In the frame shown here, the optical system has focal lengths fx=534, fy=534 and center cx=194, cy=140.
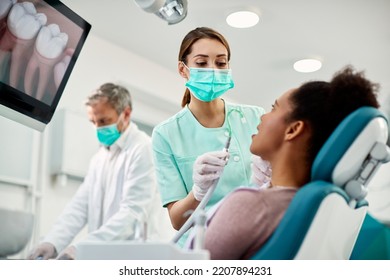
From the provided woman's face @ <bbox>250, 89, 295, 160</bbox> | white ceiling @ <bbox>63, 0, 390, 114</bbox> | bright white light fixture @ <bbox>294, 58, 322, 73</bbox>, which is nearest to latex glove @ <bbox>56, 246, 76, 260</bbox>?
white ceiling @ <bbox>63, 0, 390, 114</bbox>

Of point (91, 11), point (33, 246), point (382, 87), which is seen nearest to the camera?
point (382, 87)

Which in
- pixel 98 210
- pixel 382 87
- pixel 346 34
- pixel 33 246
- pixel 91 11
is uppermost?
pixel 91 11

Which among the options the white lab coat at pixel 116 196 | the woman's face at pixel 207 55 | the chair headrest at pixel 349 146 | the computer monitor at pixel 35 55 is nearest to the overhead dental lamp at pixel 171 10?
the woman's face at pixel 207 55

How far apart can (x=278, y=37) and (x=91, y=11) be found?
70 centimetres

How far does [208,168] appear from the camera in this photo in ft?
5.34

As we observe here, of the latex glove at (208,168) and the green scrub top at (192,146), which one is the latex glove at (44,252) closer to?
the green scrub top at (192,146)

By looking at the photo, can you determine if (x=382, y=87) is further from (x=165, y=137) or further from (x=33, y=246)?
(x=33, y=246)

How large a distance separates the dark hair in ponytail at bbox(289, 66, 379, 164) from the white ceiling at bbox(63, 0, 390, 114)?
1.19ft

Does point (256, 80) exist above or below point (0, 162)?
above

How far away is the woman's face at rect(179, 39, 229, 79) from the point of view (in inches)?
70.8

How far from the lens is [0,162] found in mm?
1943

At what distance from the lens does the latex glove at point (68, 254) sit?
5.95 ft
